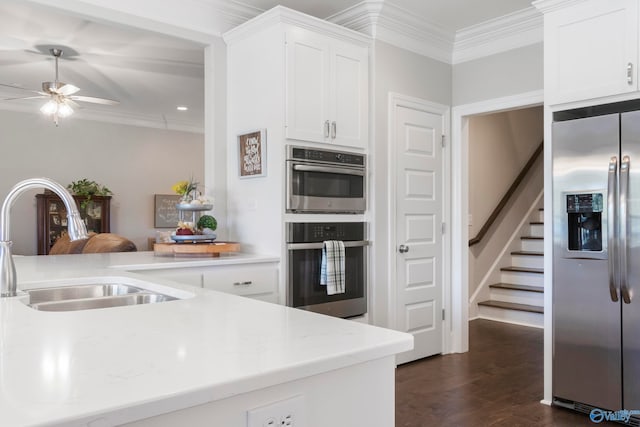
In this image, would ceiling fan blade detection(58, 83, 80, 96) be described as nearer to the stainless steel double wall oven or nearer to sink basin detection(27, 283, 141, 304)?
the stainless steel double wall oven

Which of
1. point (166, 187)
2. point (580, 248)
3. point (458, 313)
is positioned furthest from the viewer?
point (166, 187)

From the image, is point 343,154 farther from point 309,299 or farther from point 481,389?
point 481,389

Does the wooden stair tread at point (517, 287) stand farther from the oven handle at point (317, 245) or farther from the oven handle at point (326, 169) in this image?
the oven handle at point (326, 169)

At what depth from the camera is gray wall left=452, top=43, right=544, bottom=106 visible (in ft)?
12.5

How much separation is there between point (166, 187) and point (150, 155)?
0.53 metres

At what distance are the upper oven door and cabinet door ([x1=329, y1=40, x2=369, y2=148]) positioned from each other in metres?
0.23

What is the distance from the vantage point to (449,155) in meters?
4.27

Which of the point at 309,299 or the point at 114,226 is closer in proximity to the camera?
the point at 309,299

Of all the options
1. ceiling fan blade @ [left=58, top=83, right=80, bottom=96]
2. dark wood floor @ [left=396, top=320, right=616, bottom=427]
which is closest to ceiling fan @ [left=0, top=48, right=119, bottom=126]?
ceiling fan blade @ [left=58, top=83, right=80, bottom=96]

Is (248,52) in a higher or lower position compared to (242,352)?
higher

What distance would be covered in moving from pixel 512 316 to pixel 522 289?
34cm

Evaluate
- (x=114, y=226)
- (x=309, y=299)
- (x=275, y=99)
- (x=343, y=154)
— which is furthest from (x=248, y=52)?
(x=114, y=226)

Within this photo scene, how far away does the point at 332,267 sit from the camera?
329 cm

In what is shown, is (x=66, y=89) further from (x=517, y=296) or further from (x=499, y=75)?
(x=517, y=296)
